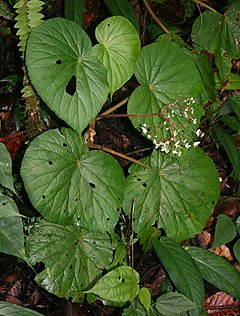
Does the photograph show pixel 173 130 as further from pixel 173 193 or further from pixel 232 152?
pixel 232 152

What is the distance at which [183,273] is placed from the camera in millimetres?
1305

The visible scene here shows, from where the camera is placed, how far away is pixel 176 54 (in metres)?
1.35

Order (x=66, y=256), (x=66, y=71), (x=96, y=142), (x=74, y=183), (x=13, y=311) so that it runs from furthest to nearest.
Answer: (x=96, y=142) < (x=66, y=256) < (x=74, y=183) < (x=66, y=71) < (x=13, y=311)

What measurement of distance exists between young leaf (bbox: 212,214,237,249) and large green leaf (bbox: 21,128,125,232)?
1.38ft

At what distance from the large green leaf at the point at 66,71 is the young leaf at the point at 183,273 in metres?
0.47

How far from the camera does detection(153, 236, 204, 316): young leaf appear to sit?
129 centimetres

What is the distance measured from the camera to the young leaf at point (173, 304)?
127 centimetres

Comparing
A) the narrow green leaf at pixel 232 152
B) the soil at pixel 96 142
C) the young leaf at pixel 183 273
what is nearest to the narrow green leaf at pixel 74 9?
the soil at pixel 96 142

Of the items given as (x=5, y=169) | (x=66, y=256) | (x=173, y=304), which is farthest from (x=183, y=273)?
(x=5, y=169)

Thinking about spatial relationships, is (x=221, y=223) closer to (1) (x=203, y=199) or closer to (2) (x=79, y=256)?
(1) (x=203, y=199)

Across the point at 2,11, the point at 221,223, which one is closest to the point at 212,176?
the point at 221,223

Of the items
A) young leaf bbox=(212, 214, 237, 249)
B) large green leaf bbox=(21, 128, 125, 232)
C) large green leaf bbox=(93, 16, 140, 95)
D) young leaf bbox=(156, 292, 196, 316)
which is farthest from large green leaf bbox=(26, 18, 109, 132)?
young leaf bbox=(212, 214, 237, 249)

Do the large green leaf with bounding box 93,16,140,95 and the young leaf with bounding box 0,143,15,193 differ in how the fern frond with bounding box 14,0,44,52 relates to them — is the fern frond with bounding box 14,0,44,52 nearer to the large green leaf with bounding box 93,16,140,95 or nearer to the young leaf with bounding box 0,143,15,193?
the large green leaf with bounding box 93,16,140,95

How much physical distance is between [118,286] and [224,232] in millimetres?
510
